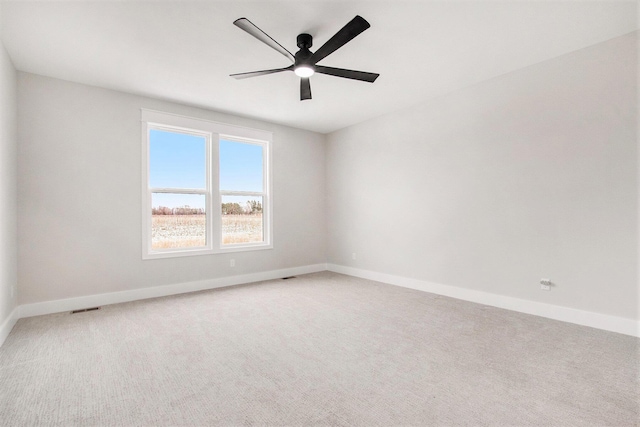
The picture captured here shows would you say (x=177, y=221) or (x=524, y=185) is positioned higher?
(x=524, y=185)

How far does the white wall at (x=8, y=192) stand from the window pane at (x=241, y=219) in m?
2.41

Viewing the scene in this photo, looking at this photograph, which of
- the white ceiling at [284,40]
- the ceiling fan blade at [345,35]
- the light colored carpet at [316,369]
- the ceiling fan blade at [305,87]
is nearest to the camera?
the light colored carpet at [316,369]

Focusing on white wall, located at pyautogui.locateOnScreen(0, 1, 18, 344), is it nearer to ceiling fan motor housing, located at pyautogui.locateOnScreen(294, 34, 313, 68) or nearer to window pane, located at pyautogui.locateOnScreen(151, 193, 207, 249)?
window pane, located at pyautogui.locateOnScreen(151, 193, 207, 249)

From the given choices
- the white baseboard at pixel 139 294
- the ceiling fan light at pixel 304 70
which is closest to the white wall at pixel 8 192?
the white baseboard at pixel 139 294

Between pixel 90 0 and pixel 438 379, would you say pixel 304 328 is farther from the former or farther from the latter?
pixel 90 0

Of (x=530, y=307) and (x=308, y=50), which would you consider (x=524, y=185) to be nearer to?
(x=530, y=307)

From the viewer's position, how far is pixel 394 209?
4.84 metres

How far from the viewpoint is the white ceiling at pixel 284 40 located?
2.40 m

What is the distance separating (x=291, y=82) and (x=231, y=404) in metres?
3.35

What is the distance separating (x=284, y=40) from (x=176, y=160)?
258 centimetres

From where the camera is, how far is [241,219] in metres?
5.14

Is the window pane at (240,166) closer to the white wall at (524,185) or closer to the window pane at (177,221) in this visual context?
the window pane at (177,221)

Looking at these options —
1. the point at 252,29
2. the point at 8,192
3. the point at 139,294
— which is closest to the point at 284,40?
the point at 252,29

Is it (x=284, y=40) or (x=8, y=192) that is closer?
(x=284, y=40)
